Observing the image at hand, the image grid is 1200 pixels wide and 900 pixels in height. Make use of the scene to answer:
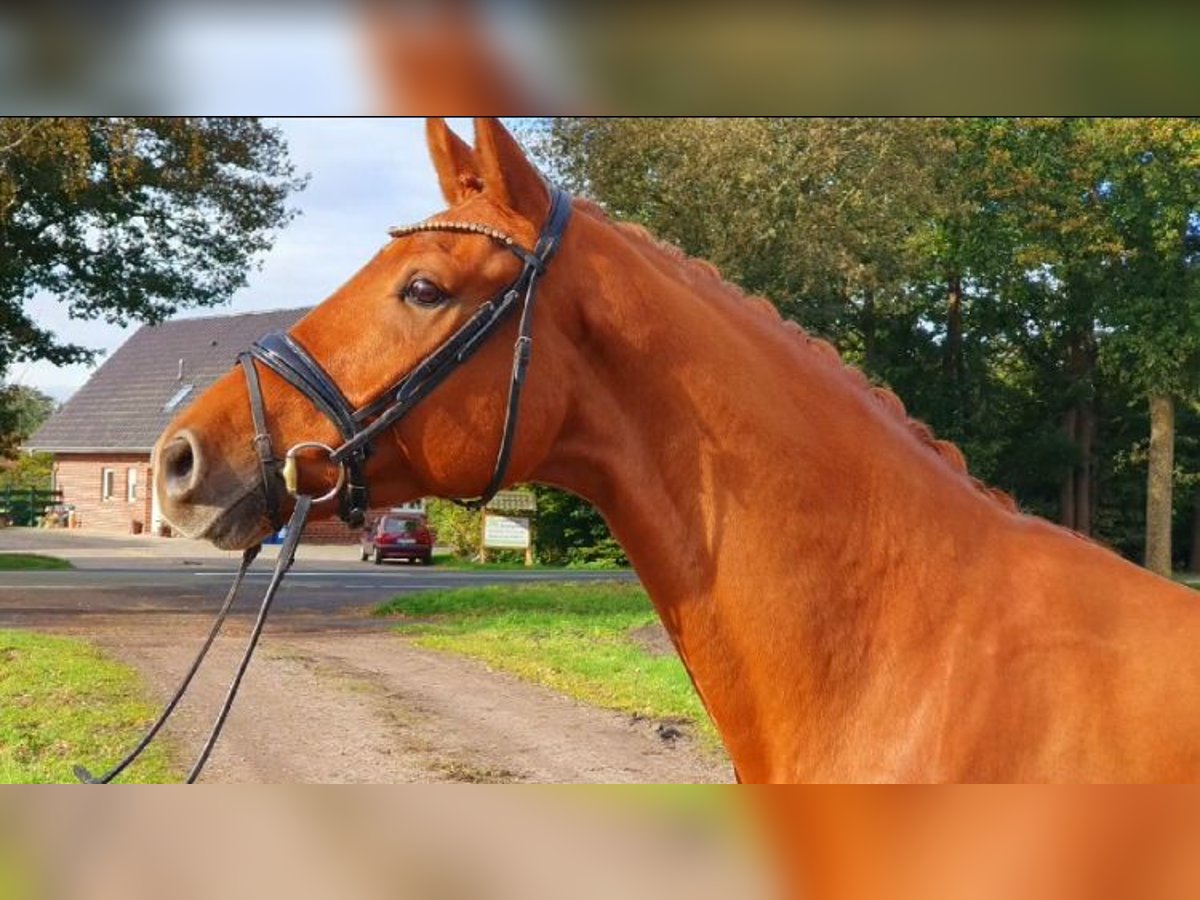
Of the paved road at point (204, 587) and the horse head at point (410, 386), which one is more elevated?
the horse head at point (410, 386)

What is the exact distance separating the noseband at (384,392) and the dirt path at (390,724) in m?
4.78

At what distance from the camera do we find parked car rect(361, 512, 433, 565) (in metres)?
22.6

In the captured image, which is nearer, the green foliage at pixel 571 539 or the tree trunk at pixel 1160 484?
the tree trunk at pixel 1160 484

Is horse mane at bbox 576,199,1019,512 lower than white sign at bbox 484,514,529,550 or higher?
higher

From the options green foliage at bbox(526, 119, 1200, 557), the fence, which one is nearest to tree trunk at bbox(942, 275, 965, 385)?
green foliage at bbox(526, 119, 1200, 557)

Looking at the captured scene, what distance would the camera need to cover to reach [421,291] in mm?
1811


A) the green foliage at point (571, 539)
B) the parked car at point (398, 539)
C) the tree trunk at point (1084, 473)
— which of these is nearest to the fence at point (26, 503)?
the parked car at point (398, 539)

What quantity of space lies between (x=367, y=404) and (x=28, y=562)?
17.9 meters

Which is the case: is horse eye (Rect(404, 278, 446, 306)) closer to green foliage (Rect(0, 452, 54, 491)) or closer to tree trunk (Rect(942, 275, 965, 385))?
tree trunk (Rect(942, 275, 965, 385))

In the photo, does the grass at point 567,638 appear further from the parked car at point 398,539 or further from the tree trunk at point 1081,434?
the parked car at point 398,539

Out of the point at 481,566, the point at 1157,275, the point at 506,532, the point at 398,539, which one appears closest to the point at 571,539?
the point at 506,532

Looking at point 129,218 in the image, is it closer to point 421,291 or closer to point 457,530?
point 421,291

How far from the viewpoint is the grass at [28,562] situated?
16.4 metres

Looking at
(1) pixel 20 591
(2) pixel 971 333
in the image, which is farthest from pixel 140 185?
(2) pixel 971 333
